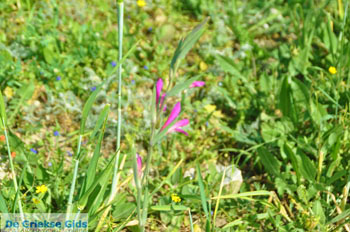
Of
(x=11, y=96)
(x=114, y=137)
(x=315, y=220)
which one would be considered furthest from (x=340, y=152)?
(x=11, y=96)

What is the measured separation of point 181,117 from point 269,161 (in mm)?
712

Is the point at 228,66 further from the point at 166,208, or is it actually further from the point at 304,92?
the point at 166,208

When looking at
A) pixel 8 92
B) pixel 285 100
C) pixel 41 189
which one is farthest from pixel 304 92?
pixel 8 92

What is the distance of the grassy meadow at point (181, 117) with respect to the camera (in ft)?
6.36

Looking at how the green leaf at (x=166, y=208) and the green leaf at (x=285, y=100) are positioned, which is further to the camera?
the green leaf at (x=285, y=100)

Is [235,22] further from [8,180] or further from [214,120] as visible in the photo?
[8,180]

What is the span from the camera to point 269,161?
7.10 feet

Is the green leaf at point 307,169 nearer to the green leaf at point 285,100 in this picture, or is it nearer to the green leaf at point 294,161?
the green leaf at point 294,161

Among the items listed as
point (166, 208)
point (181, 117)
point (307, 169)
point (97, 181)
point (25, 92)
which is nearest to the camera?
point (97, 181)

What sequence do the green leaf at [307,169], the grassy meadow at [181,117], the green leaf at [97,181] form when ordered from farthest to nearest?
the green leaf at [307,169]
the grassy meadow at [181,117]
the green leaf at [97,181]

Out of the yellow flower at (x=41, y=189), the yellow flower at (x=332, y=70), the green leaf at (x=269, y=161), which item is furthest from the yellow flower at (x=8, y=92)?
the yellow flower at (x=332, y=70)

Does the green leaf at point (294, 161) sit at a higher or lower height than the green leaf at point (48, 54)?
lower

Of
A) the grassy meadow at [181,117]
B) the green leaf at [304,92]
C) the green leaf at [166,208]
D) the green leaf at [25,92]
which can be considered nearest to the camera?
the green leaf at [166,208]

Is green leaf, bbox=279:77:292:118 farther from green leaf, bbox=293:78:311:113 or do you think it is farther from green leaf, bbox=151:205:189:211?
green leaf, bbox=151:205:189:211
